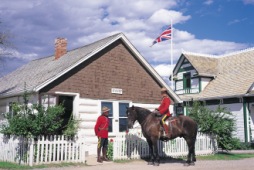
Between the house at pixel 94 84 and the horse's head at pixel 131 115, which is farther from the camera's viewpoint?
the house at pixel 94 84

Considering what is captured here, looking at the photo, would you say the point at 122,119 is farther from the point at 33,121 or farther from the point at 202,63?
the point at 202,63

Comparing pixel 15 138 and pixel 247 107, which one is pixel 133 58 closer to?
pixel 15 138

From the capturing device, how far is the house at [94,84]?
17.2 m

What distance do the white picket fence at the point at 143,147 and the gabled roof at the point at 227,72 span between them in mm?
9917

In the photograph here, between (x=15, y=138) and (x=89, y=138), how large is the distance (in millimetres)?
4648

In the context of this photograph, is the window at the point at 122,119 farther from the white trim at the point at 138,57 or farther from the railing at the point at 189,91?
the railing at the point at 189,91

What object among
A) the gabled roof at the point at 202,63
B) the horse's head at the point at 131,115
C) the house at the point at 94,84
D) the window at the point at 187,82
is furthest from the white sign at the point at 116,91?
the window at the point at 187,82

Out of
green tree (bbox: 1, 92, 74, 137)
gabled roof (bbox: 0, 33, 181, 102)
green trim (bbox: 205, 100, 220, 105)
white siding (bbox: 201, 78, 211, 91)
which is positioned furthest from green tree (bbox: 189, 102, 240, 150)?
white siding (bbox: 201, 78, 211, 91)

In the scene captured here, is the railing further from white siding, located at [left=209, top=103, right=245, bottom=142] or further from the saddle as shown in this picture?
the saddle

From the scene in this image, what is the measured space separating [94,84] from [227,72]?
17892 mm

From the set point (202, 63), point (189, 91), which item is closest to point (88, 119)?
point (189, 91)

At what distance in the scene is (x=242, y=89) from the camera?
91.2ft

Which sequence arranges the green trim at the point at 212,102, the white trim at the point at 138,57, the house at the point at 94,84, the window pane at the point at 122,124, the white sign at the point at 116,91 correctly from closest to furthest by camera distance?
the white trim at the point at 138,57, the house at the point at 94,84, the white sign at the point at 116,91, the window pane at the point at 122,124, the green trim at the point at 212,102

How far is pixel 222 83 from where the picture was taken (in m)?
31.1
